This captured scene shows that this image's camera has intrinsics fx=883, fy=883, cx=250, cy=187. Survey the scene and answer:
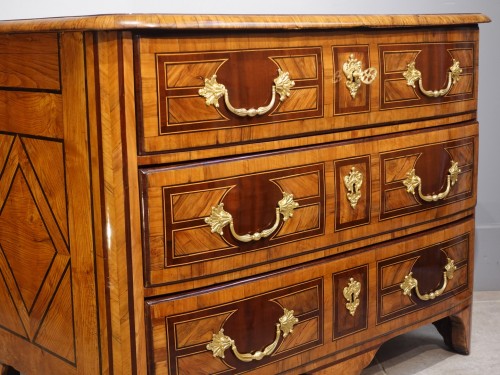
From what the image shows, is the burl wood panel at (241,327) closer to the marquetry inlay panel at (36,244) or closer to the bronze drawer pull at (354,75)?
the marquetry inlay panel at (36,244)

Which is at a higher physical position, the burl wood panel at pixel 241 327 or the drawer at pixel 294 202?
the drawer at pixel 294 202

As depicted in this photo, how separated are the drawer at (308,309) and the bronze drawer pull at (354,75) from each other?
368 mm

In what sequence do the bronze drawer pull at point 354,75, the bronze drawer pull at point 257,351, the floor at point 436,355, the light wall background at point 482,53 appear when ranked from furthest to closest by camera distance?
1. the light wall background at point 482,53
2. the floor at point 436,355
3. the bronze drawer pull at point 354,75
4. the bronze drawer pull at point 257,351

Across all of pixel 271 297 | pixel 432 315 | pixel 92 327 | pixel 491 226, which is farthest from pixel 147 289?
pixel 491 226

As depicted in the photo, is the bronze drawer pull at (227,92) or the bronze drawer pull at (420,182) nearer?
the bronze drawer pull at (227,92)

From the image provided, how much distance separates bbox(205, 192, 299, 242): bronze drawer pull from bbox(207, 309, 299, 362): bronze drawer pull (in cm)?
18

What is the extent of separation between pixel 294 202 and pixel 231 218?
165mm

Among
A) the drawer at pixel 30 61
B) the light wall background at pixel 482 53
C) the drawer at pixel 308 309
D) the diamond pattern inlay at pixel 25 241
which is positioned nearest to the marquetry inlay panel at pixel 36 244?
the diamond pattern inlay at pixel 25 241

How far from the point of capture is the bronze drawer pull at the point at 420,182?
201cm

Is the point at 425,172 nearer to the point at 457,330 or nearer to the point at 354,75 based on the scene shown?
the point at 354,75

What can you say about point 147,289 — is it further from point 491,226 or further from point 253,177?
point 491,226

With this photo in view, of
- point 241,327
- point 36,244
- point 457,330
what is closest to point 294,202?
point 241,327

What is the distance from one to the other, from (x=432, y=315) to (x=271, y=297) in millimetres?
586

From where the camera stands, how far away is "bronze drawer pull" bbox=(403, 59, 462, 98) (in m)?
1.96
